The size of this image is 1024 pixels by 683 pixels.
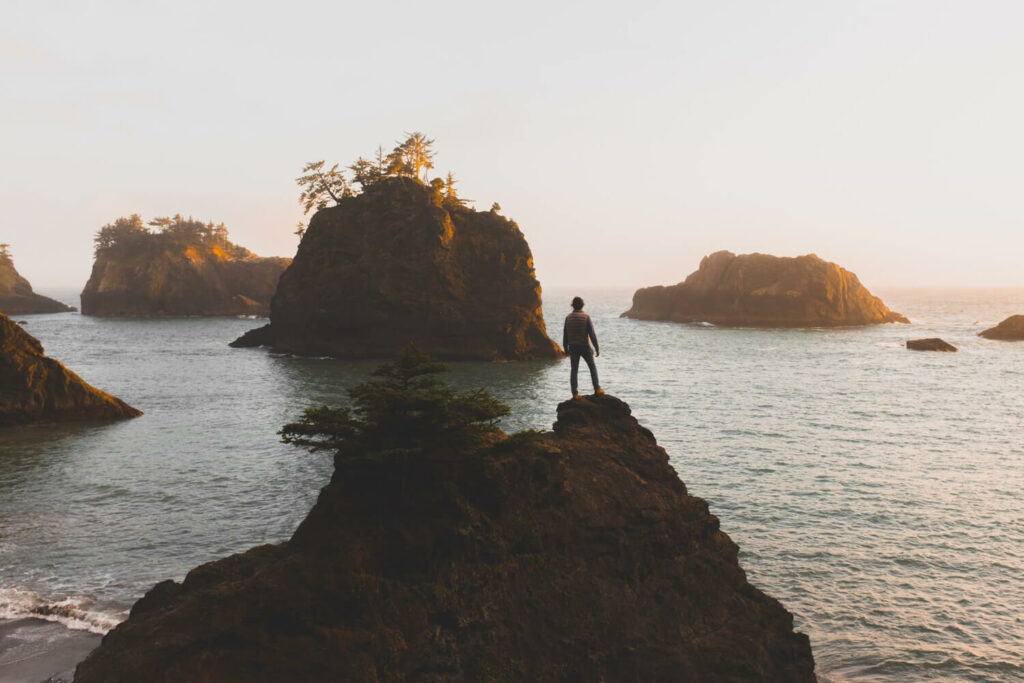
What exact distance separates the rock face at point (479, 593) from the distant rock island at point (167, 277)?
12817 centimetres

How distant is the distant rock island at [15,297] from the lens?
440 feet

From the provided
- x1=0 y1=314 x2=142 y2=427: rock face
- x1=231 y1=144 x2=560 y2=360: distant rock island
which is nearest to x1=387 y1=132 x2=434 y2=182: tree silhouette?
x1=231 y1=144 x2=560 y2=360: distant rock island

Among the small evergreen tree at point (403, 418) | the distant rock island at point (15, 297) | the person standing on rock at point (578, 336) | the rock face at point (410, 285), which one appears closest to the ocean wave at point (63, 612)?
the small evergreen tree at point (403, 418)

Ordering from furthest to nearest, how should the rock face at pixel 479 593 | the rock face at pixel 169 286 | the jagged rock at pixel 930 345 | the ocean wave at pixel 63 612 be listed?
the rock face at pixel 169 286 → the jagged rock at pixel 930 345 → the ocean wave at pixel 63 612 → the rock face at pixel 479 593

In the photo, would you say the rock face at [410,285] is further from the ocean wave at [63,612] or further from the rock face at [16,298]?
the rock face at [16,298]

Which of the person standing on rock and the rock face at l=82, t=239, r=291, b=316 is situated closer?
the person standing on rock

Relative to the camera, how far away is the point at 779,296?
108312 mm

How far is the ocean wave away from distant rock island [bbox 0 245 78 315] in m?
144

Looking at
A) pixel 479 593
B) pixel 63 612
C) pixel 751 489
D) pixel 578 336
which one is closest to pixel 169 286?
pixel 63 612

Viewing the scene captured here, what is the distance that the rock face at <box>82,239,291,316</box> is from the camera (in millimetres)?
129250

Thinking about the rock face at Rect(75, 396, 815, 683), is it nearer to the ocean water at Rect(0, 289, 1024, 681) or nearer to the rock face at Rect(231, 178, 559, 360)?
the ocean water at Rect(0, 289, 1024, 681)

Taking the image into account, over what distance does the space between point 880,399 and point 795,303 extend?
66799 mm

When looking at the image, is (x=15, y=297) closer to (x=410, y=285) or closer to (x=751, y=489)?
(x=410, y=285)

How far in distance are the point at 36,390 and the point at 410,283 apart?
35.8 meters
